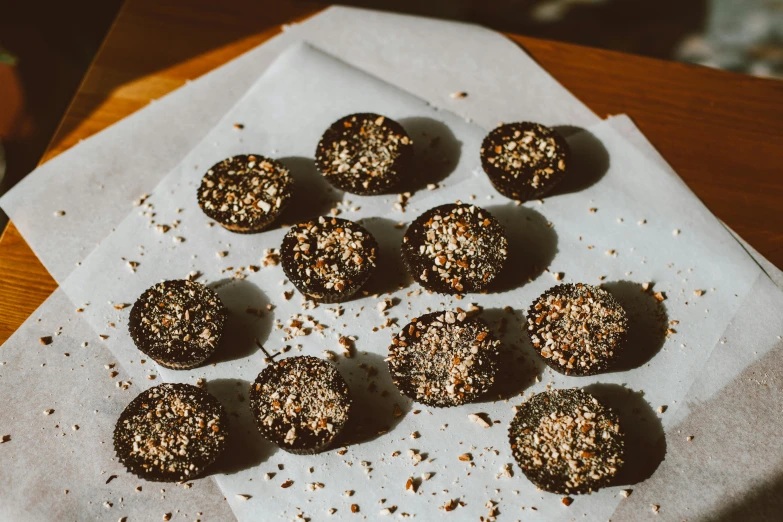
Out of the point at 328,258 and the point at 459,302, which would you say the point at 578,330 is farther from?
the point at 328,258

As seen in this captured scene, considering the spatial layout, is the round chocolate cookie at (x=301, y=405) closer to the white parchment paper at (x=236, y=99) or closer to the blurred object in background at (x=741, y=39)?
the white parchment paper at (x=236, y=99)

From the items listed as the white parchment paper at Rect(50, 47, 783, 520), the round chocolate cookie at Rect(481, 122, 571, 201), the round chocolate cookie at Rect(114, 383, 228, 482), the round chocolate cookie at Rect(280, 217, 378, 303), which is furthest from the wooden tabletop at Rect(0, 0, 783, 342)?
the round chocolate cookie at Rect(280, 217, 378, 303)

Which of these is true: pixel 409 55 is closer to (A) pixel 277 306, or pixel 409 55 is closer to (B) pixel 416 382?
(A) pixel 277 306

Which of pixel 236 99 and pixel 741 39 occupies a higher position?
pixel 236 99

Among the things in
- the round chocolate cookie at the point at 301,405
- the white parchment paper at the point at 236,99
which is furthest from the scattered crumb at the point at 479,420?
the white parchment paper at the point at 236,99

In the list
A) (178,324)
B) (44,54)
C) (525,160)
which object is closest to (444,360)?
(525,160)
